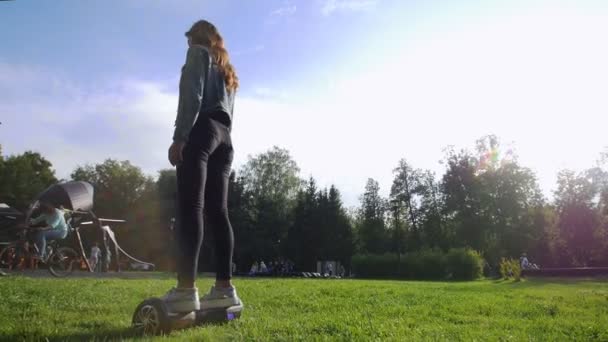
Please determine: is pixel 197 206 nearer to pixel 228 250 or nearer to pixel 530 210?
pixel 228 250

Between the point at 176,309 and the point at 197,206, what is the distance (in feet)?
2.63

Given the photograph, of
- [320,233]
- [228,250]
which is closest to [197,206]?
[228,250]

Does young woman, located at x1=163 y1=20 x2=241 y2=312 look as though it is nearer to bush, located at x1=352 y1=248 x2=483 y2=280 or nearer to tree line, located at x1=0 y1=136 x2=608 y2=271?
bush, located at x1=352 y1=248 x2=483 y2=280

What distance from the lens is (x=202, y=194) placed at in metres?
3.78

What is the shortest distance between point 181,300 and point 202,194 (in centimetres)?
84

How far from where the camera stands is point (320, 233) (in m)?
61.9

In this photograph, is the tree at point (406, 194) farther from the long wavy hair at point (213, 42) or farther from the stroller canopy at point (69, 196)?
the long wavy hair at point (213, 42)

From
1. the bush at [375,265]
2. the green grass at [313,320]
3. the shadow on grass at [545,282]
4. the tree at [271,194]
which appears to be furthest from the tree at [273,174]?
the green grass at [313,320]

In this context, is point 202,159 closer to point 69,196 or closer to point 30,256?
point 30,256

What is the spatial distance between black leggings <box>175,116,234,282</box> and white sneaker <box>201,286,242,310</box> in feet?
0.41

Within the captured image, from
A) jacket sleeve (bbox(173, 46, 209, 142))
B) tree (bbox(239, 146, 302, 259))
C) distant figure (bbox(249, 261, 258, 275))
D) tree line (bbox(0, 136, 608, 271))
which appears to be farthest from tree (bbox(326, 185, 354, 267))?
jacket sleeve (bbox(173, 46, 209, 142))

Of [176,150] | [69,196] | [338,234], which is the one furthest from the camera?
[338,234]

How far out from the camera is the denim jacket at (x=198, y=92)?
146 inches

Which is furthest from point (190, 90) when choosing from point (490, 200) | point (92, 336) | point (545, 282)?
point (490, 200)
